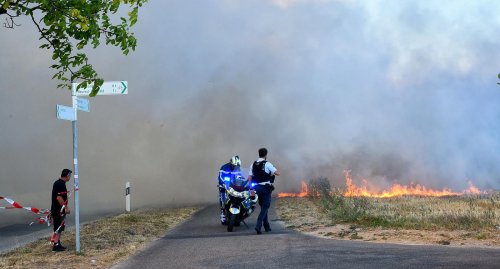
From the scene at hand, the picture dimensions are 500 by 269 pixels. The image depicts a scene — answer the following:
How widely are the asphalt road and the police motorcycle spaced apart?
1.24 meters

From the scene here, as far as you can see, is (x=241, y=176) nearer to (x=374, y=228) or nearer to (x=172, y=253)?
(x=374, y=228)

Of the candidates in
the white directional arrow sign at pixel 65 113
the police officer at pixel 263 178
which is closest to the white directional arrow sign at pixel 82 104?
the white directional arrow sign at pixel 65 113

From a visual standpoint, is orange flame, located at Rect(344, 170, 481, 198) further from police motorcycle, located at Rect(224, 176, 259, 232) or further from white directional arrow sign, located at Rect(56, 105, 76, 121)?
white directional arrow sign, located at Rect(56, 105, 76, 121)

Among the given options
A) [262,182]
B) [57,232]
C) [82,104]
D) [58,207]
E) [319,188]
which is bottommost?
[57,232]

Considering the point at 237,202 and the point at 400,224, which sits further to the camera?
the point at 237,202

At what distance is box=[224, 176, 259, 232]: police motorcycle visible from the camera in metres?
15.0

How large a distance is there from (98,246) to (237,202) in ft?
12.6

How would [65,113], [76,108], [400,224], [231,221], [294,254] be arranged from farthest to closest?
1. [231,221]
2. [400,224]
3. [76,108]
4. [65,113]
5. [294,254]

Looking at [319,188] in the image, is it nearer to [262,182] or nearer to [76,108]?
[262,182]

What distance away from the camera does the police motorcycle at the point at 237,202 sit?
15.0 metres

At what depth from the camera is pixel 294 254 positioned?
10602 millimetres

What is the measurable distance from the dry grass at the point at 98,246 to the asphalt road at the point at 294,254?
53 centimetres

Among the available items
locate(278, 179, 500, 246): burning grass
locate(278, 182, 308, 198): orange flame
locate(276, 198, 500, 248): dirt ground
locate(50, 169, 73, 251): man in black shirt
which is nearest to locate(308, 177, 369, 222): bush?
locate(278, 179, 500, 246): burning grass

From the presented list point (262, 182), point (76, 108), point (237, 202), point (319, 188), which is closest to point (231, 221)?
point (237, 202)
